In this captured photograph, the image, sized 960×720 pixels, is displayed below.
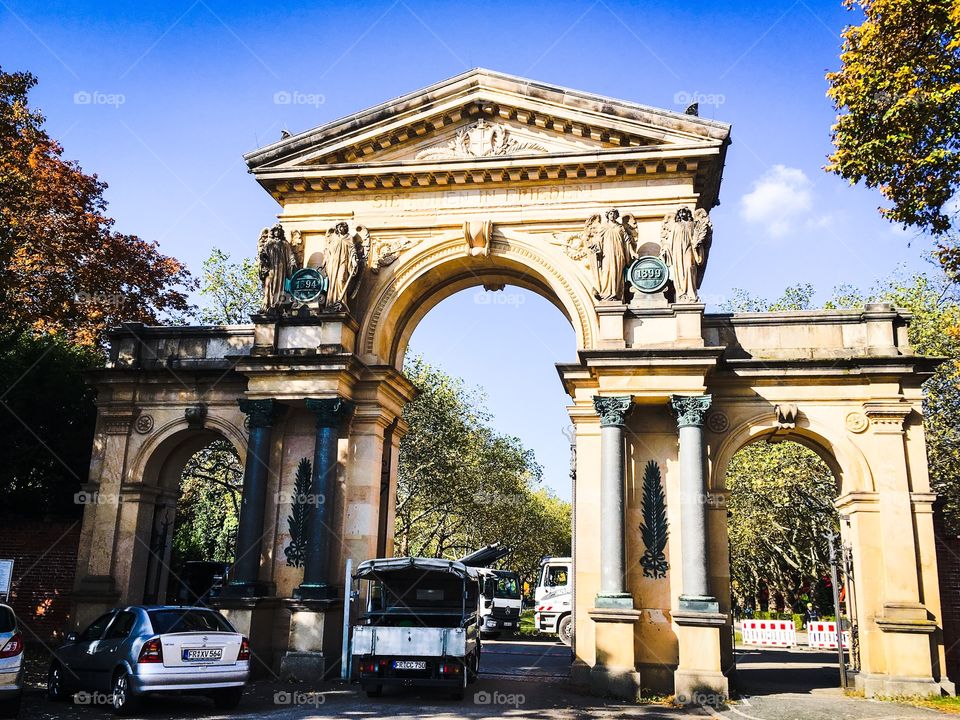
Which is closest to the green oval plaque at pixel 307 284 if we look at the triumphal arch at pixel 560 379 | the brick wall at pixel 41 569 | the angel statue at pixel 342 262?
the triumphal arch at pixel 560 379

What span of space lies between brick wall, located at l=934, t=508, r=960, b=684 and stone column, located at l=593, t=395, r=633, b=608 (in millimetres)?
6593

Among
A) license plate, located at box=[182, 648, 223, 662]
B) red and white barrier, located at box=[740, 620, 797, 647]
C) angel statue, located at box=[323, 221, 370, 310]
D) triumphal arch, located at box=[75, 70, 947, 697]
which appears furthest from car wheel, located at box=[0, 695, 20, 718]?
red and white barrier, located at box=[740, 620, 797, 647]

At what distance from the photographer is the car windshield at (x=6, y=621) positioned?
1107 cm

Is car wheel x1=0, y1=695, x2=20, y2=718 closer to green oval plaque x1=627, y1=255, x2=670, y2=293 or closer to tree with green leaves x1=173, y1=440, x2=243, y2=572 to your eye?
green oval plaque x1=627, y1=255, x2=670, y2=293

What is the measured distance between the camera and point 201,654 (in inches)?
470

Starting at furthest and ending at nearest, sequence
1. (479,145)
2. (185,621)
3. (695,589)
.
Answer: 1. (479,145)
2. (695,589)
3. (185,621)

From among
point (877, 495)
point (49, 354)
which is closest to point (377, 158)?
point (49, 354)

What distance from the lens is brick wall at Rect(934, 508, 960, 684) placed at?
16047mm

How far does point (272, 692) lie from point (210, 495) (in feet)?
75.9

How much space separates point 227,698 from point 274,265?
31.6 ft

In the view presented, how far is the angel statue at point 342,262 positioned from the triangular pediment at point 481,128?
1894mm

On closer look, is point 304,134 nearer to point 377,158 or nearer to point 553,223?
point 377,158

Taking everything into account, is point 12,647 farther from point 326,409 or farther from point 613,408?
point 613,408

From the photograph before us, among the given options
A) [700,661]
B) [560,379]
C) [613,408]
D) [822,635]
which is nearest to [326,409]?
Answer: [560,379]
